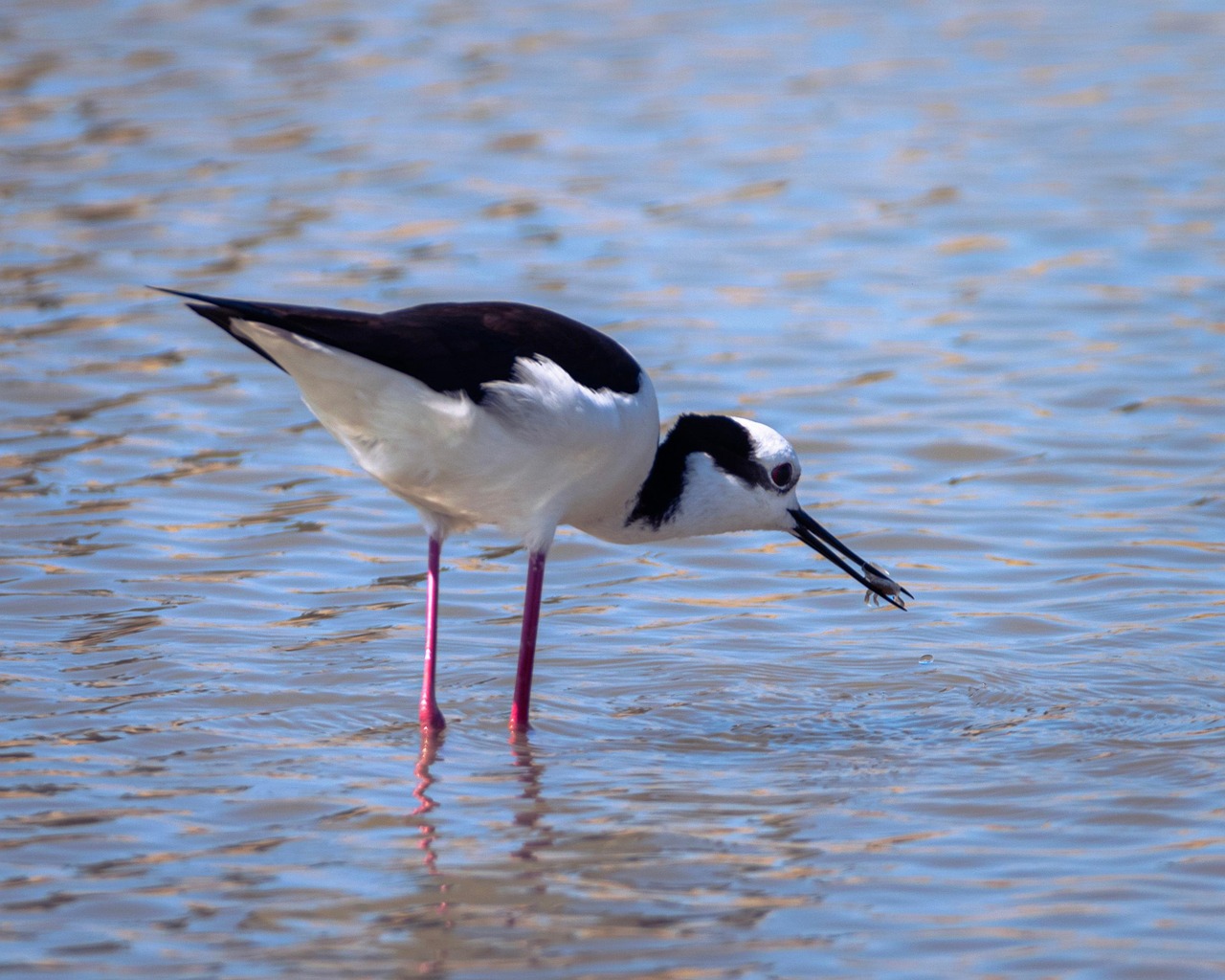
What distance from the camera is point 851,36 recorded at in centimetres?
1588

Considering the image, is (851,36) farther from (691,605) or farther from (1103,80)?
(691,605)

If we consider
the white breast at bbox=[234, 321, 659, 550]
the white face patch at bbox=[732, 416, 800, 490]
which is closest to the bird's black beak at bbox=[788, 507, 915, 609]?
the white face patch at bbox=[732, 416, 800, 490]

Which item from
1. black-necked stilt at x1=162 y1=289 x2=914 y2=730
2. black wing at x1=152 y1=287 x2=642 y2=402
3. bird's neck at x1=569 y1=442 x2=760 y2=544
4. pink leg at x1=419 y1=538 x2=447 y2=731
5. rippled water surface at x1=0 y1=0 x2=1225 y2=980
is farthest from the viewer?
bird's neck at x1=569 y1=442 x2=760 y2=544

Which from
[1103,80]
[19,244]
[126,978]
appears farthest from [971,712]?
[1103,80]

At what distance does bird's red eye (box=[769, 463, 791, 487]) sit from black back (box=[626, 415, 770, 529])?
0.09ft

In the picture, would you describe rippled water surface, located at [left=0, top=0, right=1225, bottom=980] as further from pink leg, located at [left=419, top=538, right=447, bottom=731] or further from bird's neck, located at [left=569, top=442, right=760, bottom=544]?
bird's neck, located at [left=569, top=442, right=760, bottom=544]

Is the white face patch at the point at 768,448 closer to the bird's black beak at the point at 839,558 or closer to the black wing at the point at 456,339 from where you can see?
the bird's black beak at the point at 839,558

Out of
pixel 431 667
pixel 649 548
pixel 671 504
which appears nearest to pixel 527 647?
pixel 431 667

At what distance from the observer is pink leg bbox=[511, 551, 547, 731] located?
5.54 metres

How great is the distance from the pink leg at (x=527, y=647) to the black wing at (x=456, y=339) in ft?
2.09

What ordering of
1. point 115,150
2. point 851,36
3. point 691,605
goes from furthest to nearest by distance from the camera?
point 851,36 < point 115,150 < point 691,605

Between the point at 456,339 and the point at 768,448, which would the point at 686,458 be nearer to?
the point at 768,448

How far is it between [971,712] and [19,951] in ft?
9.61

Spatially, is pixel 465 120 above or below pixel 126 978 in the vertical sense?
above
